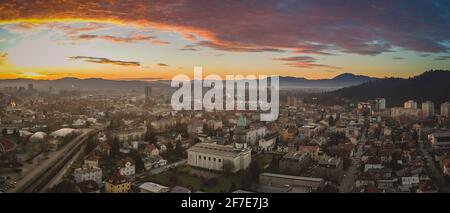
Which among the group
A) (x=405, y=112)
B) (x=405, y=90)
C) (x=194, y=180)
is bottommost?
(x=194, y=180)

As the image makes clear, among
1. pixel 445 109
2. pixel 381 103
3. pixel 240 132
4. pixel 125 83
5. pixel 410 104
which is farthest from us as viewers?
pixel 240 132

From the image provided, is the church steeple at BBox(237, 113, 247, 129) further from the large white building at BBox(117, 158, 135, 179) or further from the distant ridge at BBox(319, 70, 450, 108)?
the large white building at BBox(117, 158, 135, 179)

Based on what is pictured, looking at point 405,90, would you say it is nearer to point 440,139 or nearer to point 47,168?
point 440,139

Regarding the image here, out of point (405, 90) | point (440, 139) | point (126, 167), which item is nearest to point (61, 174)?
point (126, 167)

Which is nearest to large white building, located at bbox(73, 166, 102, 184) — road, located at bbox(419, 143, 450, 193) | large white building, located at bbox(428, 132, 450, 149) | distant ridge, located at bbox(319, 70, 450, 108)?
distant ridge, located at bbox(319, 70, 450, 108)

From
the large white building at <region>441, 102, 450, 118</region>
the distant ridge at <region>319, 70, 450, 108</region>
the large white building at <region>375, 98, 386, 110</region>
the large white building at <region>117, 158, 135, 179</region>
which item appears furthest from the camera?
the large white building at <region>375, 98, 386, 110</region>
